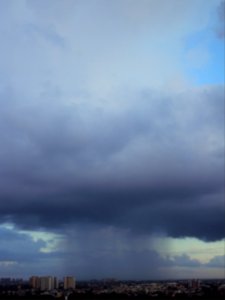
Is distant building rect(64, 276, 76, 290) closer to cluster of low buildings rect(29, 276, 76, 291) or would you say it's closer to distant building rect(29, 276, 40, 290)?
cluster of low buildings rect(29, 276, 76, 291)

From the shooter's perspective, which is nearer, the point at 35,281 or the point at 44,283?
the point at 44,283

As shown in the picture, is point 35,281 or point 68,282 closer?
point 68,282

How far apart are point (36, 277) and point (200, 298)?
64.6 meters

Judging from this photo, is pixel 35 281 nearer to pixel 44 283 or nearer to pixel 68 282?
pixel 44 283

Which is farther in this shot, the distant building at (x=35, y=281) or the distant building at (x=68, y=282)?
the distant building at (x=35, y=281)

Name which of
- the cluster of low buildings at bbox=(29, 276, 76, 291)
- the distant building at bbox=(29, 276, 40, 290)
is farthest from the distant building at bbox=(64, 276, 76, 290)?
the distant building at bbox=(29, 276, 40, 290)

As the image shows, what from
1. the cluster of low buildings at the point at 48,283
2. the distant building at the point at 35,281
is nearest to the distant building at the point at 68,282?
the cluster of low buildings at the point at 48,283

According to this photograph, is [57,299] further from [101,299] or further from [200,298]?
[200,298]

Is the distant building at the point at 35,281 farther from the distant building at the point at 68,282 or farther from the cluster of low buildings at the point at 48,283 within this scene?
the distant building at the point at 68,282

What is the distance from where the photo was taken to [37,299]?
89.8m

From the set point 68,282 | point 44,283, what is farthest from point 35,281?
point 68,282

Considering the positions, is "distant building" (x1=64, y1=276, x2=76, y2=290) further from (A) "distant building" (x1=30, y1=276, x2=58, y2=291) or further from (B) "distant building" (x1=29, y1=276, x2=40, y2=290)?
(B) "distant building" (x1=29, y1=276, x2=40, y2=290)

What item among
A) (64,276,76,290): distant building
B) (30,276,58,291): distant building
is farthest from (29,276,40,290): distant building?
(64,276,76,290): distant building

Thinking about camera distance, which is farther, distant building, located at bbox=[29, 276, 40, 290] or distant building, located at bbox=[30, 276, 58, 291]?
distant building, located at bbox=[29, 276, 40, 290]
